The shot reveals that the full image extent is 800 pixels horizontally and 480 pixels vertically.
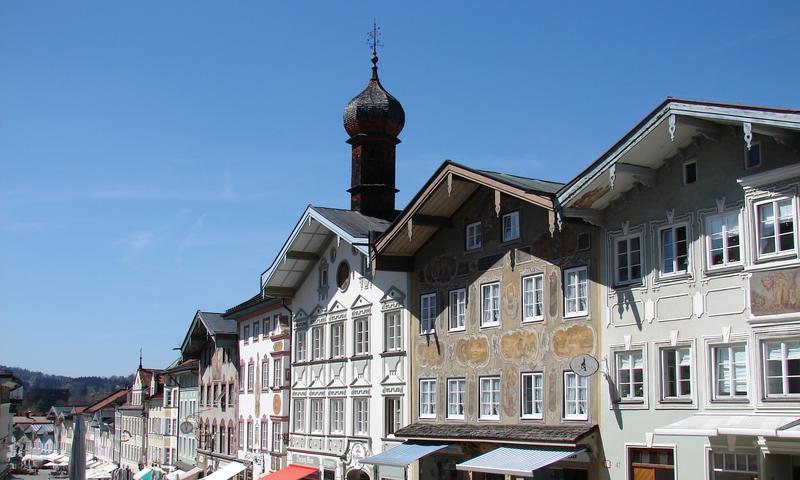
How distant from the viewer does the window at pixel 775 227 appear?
1906cm

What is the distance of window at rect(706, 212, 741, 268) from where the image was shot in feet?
66.8

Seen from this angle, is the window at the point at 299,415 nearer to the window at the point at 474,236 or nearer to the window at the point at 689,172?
the window at the point at 474,236

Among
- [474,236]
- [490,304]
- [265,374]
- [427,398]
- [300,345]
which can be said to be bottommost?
[427,398]

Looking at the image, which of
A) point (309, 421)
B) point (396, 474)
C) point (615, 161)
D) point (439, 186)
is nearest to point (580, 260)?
point (615, 161)

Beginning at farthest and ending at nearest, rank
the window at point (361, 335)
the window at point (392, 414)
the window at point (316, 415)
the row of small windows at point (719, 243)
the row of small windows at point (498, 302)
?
the window at point (316, 415) < the window at point (361, 335) < the window at point (392, 414) < the row of small windows at point (498, 302) < the row of small windows at point (719, 243)

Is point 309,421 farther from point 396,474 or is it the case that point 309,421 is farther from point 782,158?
point 782,158

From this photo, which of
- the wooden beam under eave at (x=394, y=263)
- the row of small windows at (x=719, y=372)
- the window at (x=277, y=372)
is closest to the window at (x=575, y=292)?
the row of small windows at (x=719, y=372)

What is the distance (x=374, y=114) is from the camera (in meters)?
38.7

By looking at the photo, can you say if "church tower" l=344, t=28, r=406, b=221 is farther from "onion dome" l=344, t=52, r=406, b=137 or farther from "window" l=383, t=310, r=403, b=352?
"window" l=383, t=310, r=403, b=352

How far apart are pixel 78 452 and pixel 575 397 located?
11688 millimetres

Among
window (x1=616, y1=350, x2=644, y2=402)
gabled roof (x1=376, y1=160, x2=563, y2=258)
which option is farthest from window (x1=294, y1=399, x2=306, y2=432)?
window (x1=616, y1=350, x2=644, y2=402)

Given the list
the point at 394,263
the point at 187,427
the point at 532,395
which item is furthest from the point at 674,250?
the point at 187,427

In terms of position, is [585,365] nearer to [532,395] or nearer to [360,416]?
[532,395]

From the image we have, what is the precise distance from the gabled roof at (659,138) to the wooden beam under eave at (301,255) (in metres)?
15.9
